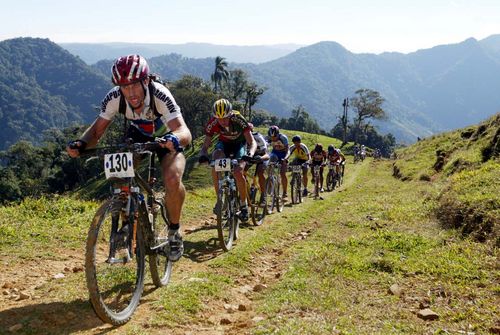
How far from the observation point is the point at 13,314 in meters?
5.16

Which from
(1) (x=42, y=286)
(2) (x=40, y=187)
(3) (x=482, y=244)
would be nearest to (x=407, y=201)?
(3) (x=482, y=244)

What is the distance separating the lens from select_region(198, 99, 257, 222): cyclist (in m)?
10.1

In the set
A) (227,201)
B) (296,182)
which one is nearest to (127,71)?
(227,201)

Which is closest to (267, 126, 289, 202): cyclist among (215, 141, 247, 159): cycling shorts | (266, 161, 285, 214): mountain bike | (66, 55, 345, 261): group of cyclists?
(266, 161, 285, 214): mountain bike

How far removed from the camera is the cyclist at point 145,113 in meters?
5.73

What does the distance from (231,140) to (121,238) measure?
19.7 ft

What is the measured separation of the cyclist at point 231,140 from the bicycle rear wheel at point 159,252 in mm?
3121

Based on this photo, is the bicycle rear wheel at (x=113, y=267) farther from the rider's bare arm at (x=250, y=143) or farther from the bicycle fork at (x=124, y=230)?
the rider's bare arm at (x=250, y=143)

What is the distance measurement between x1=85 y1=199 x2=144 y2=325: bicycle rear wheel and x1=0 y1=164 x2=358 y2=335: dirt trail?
206 mm

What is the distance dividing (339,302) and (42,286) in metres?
4.41

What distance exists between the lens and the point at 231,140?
11.0m

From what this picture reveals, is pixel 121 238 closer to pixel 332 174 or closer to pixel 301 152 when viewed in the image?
pixel 301 152

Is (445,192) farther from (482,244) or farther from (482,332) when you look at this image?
(482,332)

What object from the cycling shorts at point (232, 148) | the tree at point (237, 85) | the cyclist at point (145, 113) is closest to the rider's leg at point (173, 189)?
the cyclist at point (145, 113)
